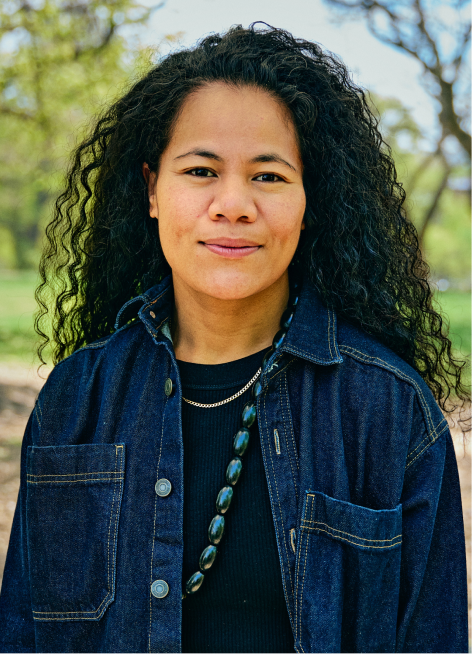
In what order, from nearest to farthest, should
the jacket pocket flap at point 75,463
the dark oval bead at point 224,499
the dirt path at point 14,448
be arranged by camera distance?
the dark oval bead at point 224,499
the jacket pocket flap at point 75,463
the dirt path at point 14,448

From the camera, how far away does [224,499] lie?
1843 millimetres

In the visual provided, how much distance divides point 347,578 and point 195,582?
0.41 meters

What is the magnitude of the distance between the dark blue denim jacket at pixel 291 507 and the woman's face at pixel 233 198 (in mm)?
261

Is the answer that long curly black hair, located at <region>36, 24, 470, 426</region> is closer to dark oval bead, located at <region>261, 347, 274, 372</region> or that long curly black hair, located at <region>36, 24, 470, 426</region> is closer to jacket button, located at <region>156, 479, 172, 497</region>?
dark oval bead, located at <region>261, 347, 274, 372</region>

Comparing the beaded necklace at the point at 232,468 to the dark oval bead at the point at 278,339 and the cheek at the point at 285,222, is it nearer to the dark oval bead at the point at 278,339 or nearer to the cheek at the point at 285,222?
the dark oval bead at the point at 278,339

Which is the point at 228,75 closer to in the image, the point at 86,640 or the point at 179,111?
the point at 179,111

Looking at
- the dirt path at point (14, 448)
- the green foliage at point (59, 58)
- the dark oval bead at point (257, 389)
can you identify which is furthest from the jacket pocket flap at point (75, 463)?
the green foliage at point (59, 58)

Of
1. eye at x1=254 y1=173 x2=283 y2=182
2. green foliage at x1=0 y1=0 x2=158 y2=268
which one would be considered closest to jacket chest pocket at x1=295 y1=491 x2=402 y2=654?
eye at x1=254 y1=173 x2=283 y2=182

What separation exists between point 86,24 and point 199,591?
8967 mm

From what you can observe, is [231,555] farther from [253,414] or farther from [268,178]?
[268,178]

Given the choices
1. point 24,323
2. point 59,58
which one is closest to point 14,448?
point 59,58

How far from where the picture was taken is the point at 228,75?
1978 millimetres

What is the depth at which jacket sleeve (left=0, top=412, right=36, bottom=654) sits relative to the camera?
6.80 feet

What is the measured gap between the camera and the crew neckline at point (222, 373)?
2.03 meters
